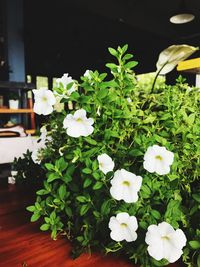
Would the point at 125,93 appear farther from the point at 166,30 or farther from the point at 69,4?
the point at 166,30

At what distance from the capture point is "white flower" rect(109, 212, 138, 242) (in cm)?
67

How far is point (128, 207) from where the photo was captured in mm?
725

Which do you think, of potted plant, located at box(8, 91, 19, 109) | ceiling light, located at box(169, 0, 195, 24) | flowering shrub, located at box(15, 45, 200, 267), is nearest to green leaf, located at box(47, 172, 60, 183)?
flowering shrub, located at box(15, 45, 200, 267)

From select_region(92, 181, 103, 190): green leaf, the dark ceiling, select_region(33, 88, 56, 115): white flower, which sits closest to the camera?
select_region(92, 181, 103, 190): green leaf

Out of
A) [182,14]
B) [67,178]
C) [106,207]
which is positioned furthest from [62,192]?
[182,14]

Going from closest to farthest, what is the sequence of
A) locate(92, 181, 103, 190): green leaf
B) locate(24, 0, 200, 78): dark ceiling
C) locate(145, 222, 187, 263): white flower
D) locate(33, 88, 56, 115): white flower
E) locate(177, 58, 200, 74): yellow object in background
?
locate(145, 222, 187, 263): white flower → locate(92, 181, 103, 190): green leaf → locate(33, 88, 56, 115): white flower → locate(177, 58, 200, 74): yellow object in background → locate(24, 0, 200, 78): dark ceiling

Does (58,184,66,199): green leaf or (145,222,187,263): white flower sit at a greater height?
(58,184,66,199): green leaf

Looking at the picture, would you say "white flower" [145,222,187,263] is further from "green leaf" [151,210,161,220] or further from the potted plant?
the potted plant

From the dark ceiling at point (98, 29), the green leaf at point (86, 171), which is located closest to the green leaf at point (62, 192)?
the green leaf at point (86, 171)

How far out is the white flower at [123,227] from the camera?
667 mm

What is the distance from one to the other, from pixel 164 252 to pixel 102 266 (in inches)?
6.3

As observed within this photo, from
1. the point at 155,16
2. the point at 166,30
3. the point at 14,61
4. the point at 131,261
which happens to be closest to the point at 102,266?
the point at 131,261

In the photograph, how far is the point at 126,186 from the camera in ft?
2.23

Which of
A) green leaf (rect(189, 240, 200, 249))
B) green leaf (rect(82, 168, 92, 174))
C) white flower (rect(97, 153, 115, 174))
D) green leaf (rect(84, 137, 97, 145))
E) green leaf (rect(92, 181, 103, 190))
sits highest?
green leaf (rect(84, 137, 97, 145))
